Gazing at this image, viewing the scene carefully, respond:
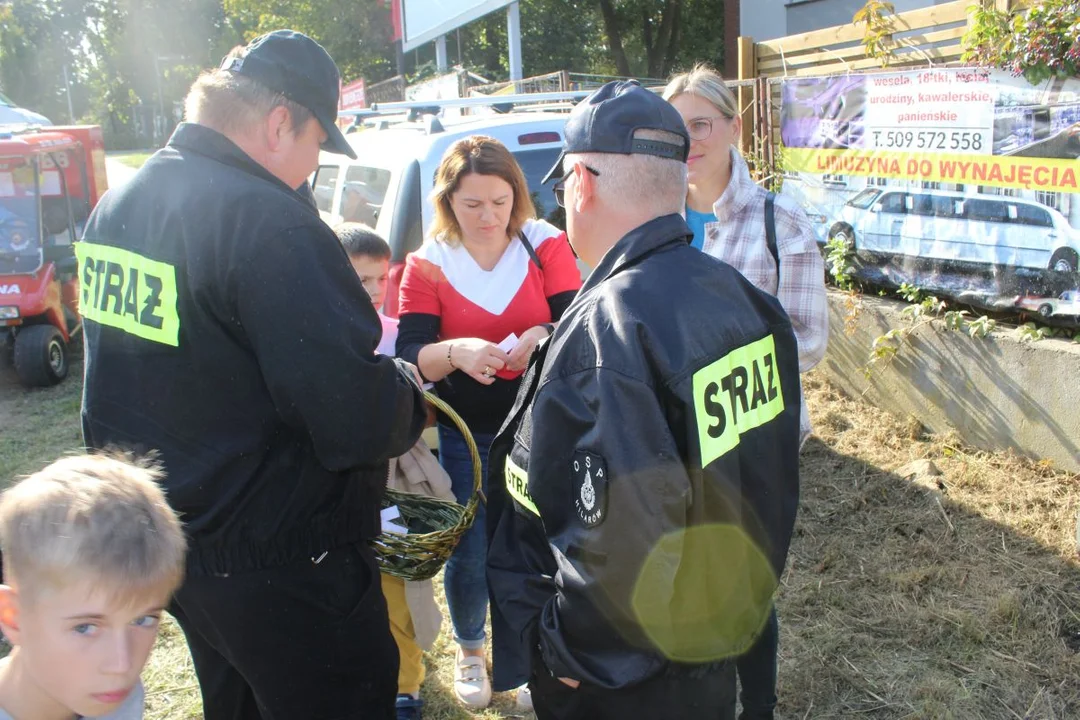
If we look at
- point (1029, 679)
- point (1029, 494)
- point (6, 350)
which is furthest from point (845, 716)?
point (6, 350)

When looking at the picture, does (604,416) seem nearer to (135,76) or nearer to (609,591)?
(609,591)

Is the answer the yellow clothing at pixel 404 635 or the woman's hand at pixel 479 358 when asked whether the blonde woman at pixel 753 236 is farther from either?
the yellow clothing at pixel 404 635

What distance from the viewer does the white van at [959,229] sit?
177 inches

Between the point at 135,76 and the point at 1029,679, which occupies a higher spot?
the point at 135,76

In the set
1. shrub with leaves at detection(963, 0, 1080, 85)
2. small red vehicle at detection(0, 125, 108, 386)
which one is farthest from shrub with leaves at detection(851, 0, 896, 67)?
small red vehicle at detection(0, 125, 108, 386)

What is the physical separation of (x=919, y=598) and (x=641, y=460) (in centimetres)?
275

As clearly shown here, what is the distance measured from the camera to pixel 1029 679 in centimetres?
319

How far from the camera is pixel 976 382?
4.86 meters

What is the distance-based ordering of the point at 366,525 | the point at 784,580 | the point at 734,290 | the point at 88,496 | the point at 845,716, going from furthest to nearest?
the point at 784,580
the point at 845,716
the point at 366,525
the point at 734,290
the point at 88,496

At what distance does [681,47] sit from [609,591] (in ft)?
104

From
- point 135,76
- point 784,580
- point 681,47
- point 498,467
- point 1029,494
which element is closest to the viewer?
point 498,467

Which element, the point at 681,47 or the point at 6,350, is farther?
the point at 681,47

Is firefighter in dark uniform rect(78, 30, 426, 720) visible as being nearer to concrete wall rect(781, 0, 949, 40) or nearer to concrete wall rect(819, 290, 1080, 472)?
concrete wall rect(819, 290, 1080, 472)

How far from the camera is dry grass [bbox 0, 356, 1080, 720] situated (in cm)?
320
